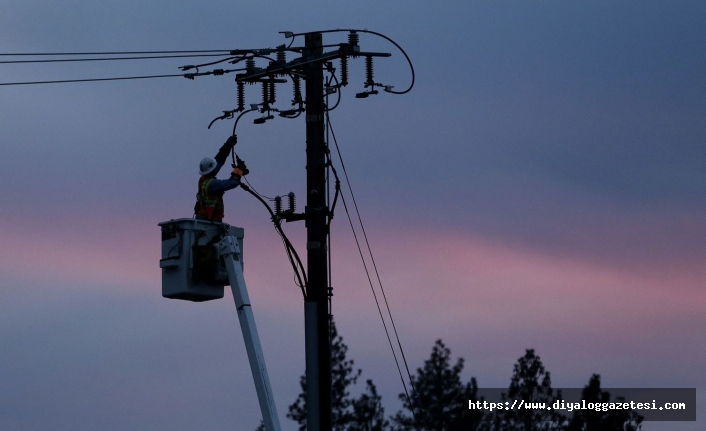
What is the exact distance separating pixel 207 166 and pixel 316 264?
267 cm

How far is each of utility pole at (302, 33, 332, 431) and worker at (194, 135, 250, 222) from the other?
1413mm

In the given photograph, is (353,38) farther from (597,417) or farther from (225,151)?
(597,417)

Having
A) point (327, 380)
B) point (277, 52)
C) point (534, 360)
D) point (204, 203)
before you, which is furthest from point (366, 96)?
point (534, 360)

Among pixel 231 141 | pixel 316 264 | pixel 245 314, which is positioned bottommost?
pixel 245 314

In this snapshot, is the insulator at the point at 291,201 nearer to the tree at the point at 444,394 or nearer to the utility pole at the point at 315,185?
the utility pole at the point at 315,185

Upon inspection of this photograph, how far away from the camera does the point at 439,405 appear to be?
37.3m

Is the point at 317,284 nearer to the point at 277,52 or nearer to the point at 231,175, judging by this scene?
the point at 231,175

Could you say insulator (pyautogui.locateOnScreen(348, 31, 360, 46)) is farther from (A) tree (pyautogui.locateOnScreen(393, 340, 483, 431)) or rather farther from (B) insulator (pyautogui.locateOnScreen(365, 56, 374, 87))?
(A) tree (pyautogui.locateOnScreen(393, 340, 483, 431))

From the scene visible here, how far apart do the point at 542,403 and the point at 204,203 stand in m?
16.2

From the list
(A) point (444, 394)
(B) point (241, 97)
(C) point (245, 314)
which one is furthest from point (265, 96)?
(A) point (444, 394)

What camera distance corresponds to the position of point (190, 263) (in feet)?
69.9

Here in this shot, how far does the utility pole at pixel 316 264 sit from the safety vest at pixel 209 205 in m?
1.67

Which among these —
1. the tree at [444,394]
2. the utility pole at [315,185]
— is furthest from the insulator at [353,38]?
the tree at [444,394]

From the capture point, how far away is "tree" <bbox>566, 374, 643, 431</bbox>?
35781 millimetres
